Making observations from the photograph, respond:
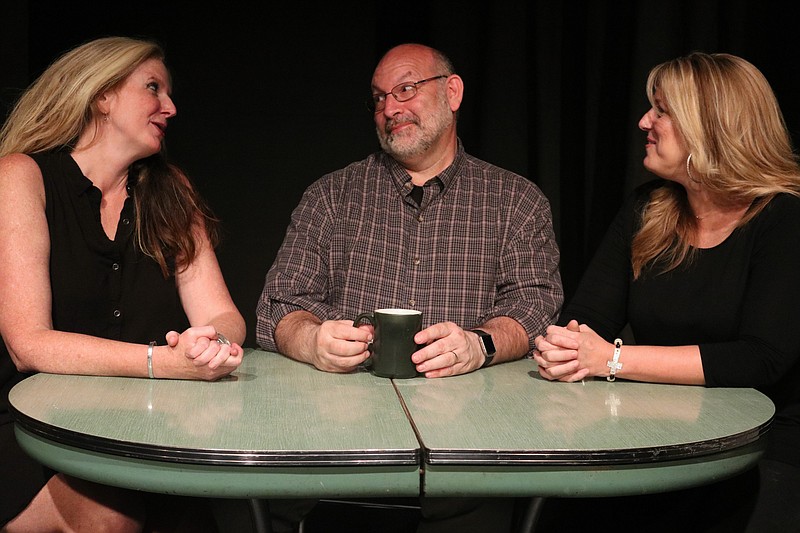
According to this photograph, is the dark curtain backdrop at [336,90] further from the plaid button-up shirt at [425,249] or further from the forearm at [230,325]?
the forearm at [230,325]

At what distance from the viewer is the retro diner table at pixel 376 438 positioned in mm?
1212

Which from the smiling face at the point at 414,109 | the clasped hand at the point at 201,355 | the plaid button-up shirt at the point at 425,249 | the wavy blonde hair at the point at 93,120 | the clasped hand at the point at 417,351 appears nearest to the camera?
the clasped hand at the point at 201,355

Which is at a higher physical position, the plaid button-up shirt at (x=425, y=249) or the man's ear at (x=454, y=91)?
the man's ear at (x=454, y=91)

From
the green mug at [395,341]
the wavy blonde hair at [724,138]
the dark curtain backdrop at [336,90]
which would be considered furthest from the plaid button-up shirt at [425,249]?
the dark curtain backdrop at [336,90]

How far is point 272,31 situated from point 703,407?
2.52 metres

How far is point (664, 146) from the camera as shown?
6.98 feet

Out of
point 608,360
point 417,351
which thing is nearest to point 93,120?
point 417,351

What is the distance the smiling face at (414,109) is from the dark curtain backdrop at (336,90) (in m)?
0.89

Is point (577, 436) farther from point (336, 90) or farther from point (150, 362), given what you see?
point (336, 90)

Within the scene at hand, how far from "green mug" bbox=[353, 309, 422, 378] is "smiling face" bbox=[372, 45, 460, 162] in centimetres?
88

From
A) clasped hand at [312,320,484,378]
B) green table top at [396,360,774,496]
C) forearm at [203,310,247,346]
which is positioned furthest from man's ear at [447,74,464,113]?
green table top at [396,360,774,496]

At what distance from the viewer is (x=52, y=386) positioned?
1.58 m

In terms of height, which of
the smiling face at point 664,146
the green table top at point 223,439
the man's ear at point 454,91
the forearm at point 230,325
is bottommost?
the forearm at point 230,325

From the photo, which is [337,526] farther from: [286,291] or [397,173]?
[397,173]
